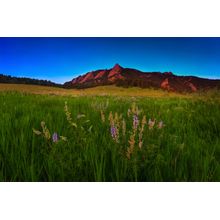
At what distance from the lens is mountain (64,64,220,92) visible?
2.95m

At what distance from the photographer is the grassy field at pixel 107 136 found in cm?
207

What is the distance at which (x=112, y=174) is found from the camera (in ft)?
6.75

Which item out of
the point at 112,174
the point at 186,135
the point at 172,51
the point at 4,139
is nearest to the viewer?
the point at 112,174

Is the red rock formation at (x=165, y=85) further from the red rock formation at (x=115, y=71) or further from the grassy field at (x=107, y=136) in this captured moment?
the red rock formation at (x=115, y=71)

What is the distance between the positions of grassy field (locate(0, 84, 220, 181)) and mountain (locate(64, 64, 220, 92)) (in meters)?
0.07

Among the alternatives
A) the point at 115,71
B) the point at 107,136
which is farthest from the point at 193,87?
the point at 107,136

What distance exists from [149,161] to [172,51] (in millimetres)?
1215

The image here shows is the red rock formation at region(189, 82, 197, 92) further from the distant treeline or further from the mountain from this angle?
the distant treeline

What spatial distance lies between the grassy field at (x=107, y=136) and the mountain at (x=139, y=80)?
7cm

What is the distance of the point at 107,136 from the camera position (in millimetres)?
2355

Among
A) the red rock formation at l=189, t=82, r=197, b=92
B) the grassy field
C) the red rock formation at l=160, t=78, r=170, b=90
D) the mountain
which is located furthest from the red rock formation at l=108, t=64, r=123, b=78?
the red rock formation at l=189, t=82, r=197, b=92

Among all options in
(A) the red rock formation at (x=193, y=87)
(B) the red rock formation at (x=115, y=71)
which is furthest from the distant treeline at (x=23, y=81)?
(A) the red rock formation at (x=193, y=87)
